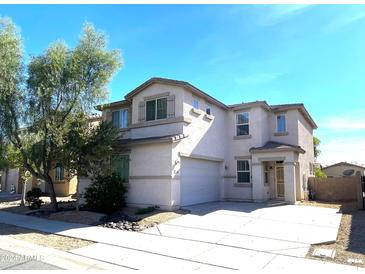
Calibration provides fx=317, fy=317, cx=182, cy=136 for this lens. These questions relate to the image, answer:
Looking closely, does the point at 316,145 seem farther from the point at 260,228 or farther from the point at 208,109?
the point at 260,228

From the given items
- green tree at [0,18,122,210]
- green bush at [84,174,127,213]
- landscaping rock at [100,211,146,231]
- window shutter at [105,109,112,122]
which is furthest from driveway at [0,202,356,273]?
window shutter at [105,109,112,122]

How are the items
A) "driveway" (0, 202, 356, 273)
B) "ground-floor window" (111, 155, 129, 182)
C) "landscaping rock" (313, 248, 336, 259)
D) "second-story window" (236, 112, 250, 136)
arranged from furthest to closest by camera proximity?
"second-story window" (236, 112, 250, 136), "ground-floor window" (111, 155, 129, 182), "landscaping rock" (313, 248, 336, 259), "driveway" (0, 202, 356, 273)

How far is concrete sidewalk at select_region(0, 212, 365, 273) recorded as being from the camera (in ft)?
22.5

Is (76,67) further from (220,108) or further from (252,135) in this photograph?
(252,135)

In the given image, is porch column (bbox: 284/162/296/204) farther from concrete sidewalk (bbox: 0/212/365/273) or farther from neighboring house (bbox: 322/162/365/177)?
neighboring house (bbox: 322/162/365/177)

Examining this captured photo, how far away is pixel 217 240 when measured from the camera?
939cm

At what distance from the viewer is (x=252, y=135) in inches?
799

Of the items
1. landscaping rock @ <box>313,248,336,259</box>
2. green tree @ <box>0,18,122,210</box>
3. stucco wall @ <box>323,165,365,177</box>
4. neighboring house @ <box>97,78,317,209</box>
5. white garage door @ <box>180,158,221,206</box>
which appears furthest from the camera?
stucco wall @ <box>323,165,365,177</box>

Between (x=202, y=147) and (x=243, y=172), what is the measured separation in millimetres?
3888

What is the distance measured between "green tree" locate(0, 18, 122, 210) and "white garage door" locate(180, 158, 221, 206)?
19.3 feet

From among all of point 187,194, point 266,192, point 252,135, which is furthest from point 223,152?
point 187,194

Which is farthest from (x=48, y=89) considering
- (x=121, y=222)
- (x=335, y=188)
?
(x=335, y=188)

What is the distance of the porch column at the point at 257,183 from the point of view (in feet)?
62.5

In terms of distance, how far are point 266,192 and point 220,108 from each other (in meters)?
6.05
